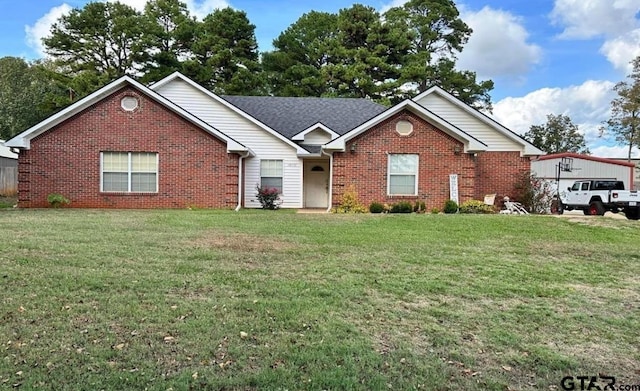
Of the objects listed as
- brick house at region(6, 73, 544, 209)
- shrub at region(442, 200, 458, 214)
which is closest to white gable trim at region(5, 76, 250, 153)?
brick house at region(6, 73, 544, 209)

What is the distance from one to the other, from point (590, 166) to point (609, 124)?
1183 cm

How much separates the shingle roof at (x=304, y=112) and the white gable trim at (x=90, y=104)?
417 cm

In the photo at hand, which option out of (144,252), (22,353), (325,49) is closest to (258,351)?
(22,353)

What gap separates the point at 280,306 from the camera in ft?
15.9

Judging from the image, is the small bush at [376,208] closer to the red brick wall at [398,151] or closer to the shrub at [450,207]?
the red brick wall at [398,151]

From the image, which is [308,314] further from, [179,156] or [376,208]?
[179,156]

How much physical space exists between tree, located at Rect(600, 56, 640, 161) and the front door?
1356 inches

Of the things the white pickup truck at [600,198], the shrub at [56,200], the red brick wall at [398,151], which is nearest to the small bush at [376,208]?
the red brick wall at [398,151]

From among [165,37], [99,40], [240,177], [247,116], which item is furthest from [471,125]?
[99,40]

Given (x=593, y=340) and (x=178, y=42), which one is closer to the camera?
(x=593, y=340)

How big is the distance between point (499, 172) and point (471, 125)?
7.35 ft

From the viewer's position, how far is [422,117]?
667 inches

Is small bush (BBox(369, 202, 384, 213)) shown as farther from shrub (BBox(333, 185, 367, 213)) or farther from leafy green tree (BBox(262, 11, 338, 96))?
leafy green tree (BBox(262, 11, 338, 96))

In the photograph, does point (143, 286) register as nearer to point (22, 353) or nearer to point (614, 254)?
point (22, 353)
